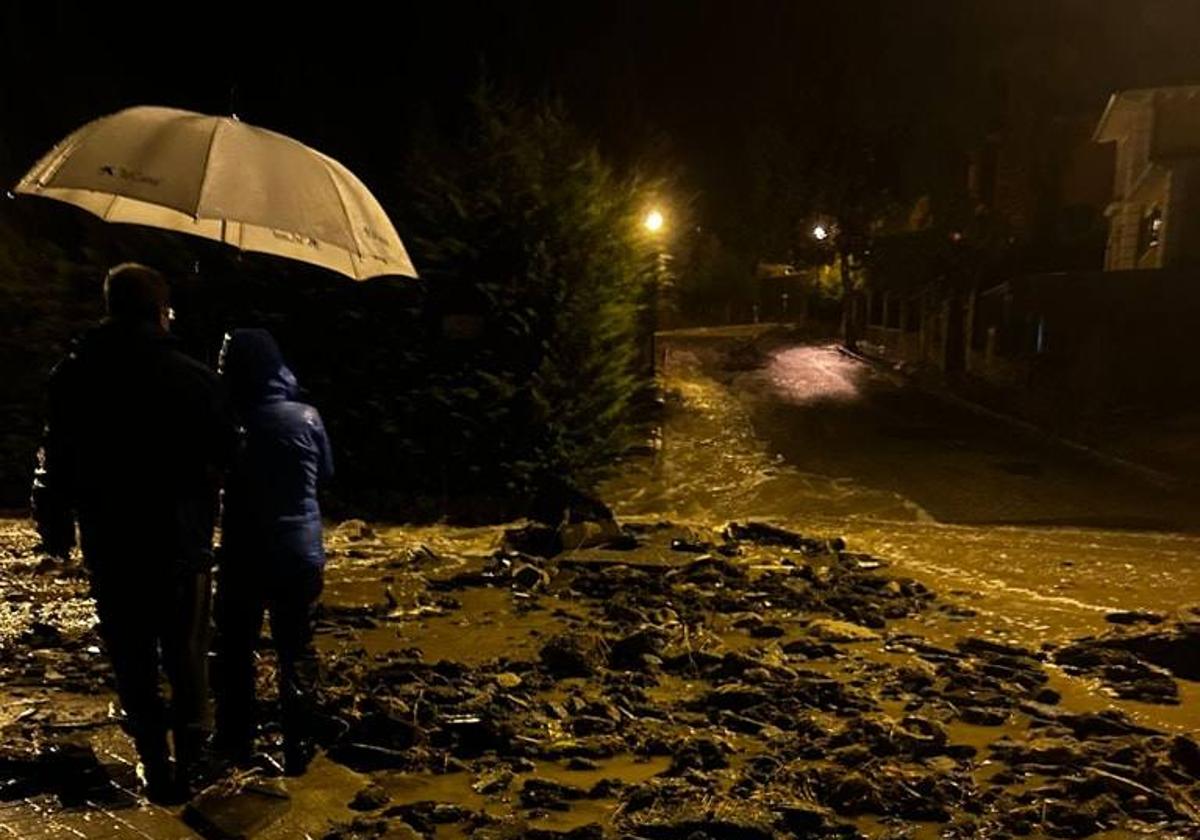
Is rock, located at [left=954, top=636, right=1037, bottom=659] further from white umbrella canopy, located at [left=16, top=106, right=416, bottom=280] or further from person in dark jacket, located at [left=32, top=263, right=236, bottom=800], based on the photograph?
person in dark jacket, located at [left=32, top=263, right=236, bottom=800]

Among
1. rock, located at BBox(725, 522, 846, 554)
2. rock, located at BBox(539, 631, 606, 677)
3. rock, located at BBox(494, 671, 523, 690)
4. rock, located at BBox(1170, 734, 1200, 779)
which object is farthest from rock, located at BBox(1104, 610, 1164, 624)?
rock, located at BBox(494, 671, 523, 690)

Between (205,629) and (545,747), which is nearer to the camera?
(205,629)

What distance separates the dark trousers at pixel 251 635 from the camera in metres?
4.24

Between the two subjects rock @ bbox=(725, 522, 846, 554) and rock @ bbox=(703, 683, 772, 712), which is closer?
rock @ bbox=(703, 683, 772, 712)

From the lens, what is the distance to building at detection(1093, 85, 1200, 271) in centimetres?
2519

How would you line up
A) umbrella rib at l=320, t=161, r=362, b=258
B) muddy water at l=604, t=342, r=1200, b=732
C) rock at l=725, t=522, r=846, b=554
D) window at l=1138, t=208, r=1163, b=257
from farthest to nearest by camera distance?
window at l=1138, t=208, r=1163, b=257 < rock at l=725, t=522, r=846, b=554 < muddy water at l=604, t=342, r=1200, b=732 < umbrella rib at l=320, t=161, r=362, b=258

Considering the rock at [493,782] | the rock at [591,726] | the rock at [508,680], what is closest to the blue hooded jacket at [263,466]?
the rock at [493,782]

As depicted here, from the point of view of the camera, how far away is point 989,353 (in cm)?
2762

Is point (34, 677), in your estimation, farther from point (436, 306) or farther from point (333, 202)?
point (436, 306)

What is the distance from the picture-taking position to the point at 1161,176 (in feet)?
86.7

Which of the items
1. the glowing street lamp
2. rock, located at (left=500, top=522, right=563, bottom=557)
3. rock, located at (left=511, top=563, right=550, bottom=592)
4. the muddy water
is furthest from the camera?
the glowing street lamp

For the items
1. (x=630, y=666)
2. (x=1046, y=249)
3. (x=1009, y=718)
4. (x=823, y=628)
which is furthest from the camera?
(x=1046, y=249)

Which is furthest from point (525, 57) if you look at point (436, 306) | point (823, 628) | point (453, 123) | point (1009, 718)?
point (1009, 718)

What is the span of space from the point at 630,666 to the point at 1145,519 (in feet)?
31.7
